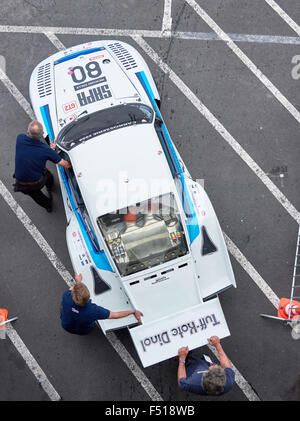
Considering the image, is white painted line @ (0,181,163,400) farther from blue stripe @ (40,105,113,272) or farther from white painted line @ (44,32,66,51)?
white painted line @ (44,32,66,51)

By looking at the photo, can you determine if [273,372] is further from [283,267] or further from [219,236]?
[219,236]

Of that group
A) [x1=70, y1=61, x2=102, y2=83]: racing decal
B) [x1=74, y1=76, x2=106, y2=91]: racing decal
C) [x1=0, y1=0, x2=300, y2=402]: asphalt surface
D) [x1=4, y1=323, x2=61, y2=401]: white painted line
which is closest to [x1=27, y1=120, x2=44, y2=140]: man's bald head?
[x1=74, y1=76, x2=106, y2=91]: racing decal

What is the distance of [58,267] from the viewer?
6570mm

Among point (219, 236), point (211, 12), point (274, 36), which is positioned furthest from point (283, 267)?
point (211, 12)

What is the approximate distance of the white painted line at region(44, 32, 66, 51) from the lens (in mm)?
7191

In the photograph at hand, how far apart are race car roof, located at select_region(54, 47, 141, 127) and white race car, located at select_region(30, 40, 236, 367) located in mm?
15

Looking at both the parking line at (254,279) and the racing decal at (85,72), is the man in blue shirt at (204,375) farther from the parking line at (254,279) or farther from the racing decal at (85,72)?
the racing decal at (85,72)

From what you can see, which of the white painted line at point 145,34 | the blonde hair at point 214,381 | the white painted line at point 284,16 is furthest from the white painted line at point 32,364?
the white painted line at point 284,16

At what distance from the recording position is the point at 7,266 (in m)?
6.60

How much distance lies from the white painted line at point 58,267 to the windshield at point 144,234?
59.7 inches

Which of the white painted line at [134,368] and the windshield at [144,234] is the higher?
the windshield at [144,234]

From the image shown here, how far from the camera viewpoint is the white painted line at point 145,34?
718 cm
